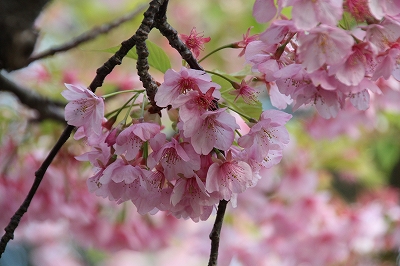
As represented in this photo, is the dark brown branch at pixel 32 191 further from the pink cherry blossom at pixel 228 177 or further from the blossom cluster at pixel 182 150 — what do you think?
the pink cherry blossom at pixel 228 177

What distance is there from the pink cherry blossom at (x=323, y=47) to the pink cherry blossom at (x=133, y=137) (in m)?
0.16

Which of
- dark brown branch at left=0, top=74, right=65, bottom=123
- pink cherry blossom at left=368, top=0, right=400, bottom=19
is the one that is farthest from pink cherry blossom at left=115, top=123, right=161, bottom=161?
dark brown branch at left=0, top=74, right=65, bottom=123

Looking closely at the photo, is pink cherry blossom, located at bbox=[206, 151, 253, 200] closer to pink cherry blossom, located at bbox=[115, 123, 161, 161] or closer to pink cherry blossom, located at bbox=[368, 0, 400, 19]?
pink cherry blossom, located at bbox=[115, 123, 161, 161]

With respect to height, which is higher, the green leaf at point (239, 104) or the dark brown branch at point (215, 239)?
the green leaf at point (239, 104)

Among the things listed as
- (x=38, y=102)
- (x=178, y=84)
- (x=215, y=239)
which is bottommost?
(x=215, y=239)

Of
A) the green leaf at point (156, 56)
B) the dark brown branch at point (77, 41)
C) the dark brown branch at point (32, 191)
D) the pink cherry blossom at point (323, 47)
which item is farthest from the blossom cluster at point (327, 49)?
the dark brown branch at point (77, 41)

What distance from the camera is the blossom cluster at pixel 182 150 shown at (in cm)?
47

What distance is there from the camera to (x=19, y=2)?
0.88m

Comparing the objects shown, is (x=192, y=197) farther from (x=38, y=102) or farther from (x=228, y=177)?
(x=38, y=102)

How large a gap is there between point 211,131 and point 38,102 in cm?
68

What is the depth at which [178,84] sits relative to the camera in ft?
1.56

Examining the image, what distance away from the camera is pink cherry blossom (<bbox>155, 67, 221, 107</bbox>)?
47 centimetres

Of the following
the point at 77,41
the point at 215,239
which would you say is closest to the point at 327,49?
the point at 215,239

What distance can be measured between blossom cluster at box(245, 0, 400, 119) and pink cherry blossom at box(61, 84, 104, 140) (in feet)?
0.54
